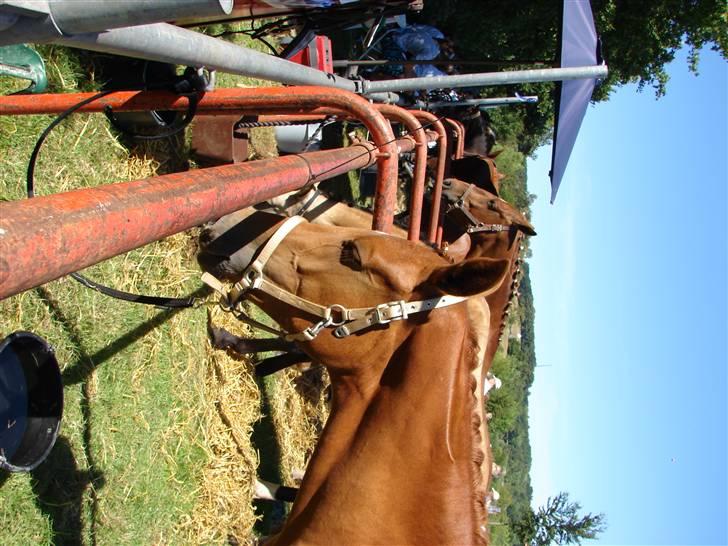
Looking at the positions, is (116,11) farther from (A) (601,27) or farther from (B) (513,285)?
(A) (601,27)

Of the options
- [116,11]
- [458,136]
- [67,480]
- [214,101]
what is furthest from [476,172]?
[116,11]

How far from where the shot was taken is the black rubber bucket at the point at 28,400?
3.00 meters

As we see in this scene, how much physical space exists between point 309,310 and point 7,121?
1979 mm

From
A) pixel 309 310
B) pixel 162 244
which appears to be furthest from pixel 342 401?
pixel 162 244

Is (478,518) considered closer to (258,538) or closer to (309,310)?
(309,310)

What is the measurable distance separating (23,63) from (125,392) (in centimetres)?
236

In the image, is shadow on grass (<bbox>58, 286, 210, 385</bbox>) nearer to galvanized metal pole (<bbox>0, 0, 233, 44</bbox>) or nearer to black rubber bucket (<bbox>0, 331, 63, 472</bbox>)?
black rubber bucket (<bbox>0, 331, 63, 472</bbox>)

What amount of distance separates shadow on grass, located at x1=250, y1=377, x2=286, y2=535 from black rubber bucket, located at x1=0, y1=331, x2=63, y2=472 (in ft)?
10.5

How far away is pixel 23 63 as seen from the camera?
271 centimetres

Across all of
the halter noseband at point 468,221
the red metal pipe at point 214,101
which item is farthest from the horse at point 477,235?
the red metal pipe at point 214,101

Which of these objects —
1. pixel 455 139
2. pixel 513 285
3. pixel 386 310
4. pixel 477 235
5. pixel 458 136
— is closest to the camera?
pixel 386 310

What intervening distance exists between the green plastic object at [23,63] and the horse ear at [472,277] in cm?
205

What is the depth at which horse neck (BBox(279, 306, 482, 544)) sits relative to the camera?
9.36 feet

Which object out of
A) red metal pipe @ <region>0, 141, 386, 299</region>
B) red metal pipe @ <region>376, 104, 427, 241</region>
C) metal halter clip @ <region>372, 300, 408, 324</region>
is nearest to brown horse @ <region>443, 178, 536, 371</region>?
red metal pipe @ <region>376, 104, 427, 241</region>
